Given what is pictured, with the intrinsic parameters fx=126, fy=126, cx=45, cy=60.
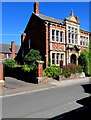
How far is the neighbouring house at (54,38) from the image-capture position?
19.5 metres

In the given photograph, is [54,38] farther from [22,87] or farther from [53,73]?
[22,87]

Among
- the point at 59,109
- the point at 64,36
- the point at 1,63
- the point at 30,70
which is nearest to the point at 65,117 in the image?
the point at 59,109

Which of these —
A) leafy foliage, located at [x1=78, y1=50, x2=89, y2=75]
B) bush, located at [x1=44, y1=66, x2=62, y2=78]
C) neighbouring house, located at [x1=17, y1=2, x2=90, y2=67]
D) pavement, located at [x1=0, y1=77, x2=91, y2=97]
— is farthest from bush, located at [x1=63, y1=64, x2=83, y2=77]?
pavement, located at [x1=0, y1=77, x2=91, y2=97]

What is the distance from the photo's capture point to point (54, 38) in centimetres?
2009

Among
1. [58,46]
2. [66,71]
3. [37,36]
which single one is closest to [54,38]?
[58,46]

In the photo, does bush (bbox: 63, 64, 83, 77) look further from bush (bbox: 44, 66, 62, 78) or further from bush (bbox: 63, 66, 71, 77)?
bush (bbox: 44, 66, 62, 78)

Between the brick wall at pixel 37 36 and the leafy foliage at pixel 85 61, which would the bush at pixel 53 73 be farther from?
the leafy foliage at pixel 85 61

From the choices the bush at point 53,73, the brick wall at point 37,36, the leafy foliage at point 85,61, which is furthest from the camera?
the leafy foliage at point 85,61

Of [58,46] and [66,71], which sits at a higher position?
[58,46]

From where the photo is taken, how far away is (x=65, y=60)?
70.0 ft

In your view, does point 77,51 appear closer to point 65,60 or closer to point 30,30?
point 65,60

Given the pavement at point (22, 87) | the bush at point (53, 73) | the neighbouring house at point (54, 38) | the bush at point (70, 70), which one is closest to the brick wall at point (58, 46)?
the neighbouring house at point (54, 38)

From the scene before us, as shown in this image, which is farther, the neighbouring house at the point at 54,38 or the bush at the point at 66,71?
the neighbouring house at the point at 54,38

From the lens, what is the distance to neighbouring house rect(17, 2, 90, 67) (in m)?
19.5
